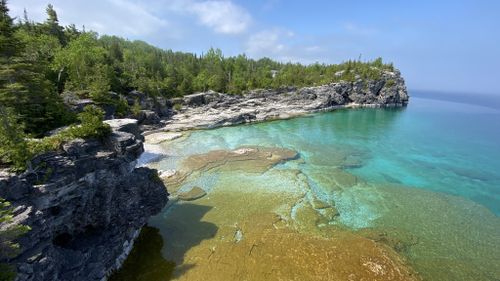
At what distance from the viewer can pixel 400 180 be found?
147 ft

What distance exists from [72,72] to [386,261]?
211 feet

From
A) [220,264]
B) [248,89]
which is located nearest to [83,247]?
[220,264]

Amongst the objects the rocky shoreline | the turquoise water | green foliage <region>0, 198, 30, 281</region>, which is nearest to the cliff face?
the rocky shoreline

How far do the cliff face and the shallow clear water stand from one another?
21.7 feet

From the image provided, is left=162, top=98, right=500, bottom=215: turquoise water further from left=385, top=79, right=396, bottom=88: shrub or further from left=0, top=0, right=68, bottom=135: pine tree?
left=385, top=79, right=396, bottom=88: shrub

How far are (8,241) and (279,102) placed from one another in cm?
10745

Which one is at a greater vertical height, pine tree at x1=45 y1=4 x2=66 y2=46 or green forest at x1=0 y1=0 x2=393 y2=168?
pine tree at x1=45 y1=4 x2=66 y2=46

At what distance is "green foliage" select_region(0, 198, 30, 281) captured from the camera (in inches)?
520

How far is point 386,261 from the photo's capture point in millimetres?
24156

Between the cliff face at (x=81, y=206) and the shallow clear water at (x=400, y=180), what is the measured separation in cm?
661

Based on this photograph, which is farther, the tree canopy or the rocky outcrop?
the rocky outcrop

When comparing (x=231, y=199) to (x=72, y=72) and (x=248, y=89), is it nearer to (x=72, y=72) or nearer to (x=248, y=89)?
(x=72, y=72)

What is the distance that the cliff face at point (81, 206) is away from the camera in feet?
51.7

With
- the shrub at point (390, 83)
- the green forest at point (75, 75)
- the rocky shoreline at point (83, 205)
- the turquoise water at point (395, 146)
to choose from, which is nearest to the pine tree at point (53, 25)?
the green forest at point (75, 75)
